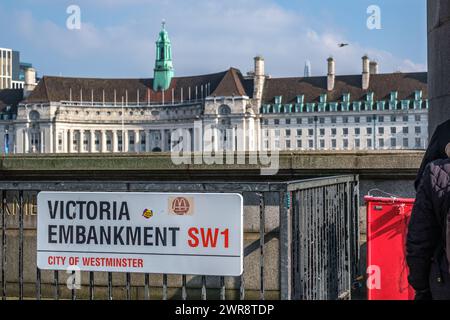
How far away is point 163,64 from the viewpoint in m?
171

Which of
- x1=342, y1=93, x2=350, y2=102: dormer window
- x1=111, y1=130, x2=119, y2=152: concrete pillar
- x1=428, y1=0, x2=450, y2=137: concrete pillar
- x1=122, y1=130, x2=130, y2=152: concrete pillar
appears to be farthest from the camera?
x1=111, y1=130, x2=119, y2=152: concrete pillar

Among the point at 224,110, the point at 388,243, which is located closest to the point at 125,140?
the point at 224,110

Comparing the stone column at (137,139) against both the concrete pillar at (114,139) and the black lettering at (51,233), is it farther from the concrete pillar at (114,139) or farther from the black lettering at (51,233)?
the black lettering at (51,233)

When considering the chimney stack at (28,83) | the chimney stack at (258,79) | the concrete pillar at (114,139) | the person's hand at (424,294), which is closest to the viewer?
the person's hand at (424,294)

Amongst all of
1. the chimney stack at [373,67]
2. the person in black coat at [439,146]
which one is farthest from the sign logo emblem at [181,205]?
the chimney stack at [373,67]

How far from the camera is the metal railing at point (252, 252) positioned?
5.79 metres

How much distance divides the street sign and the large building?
439 feet

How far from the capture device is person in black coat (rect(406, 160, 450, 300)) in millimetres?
4398

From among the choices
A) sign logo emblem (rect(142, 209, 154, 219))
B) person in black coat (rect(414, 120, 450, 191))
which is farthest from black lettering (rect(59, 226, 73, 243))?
person in black coat (rect(414, 120, 450, 191))

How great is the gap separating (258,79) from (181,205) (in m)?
146

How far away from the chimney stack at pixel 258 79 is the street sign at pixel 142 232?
5601 inches

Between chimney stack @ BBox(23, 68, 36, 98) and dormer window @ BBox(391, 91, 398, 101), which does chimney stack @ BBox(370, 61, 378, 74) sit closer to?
dormer window @ BBox(391, 91, 398, 101)

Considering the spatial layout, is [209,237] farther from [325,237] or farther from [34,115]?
[34,115]

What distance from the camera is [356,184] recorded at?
27.0 feet
